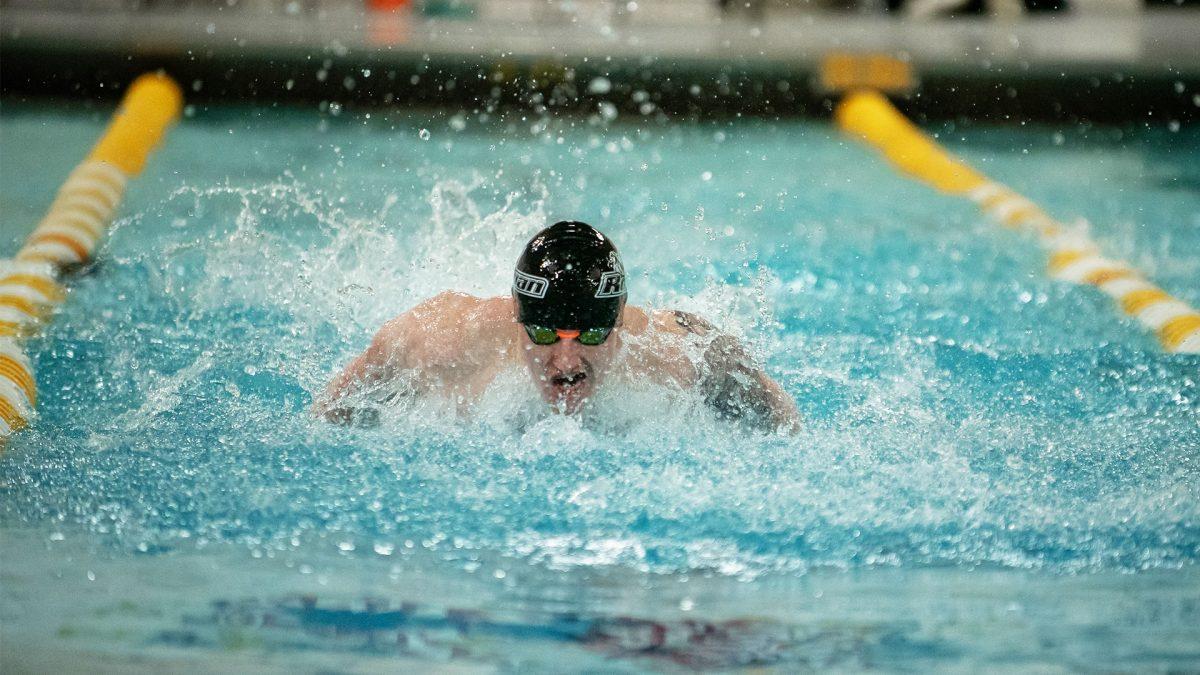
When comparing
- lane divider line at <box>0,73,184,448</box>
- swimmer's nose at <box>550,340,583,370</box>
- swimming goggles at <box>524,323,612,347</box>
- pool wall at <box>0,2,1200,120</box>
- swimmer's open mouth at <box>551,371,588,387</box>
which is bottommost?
swimmer's open mouth at <box>551,371,588,387</box>

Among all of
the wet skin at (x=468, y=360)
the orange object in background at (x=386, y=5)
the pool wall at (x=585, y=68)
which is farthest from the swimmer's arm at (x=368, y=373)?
the orange object in background at (x=386, y=5)

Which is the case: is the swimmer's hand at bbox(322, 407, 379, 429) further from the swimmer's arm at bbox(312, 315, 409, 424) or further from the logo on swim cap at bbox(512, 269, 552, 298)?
the logo on swim cap at bbox(512, 269, 552, 298)

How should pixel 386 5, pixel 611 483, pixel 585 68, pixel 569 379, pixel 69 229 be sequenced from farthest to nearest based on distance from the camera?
pixel 386 5, pixel 585 68, pixel 69 229, pixel 569 379, pixel 611 483

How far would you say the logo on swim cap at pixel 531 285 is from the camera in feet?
10.7

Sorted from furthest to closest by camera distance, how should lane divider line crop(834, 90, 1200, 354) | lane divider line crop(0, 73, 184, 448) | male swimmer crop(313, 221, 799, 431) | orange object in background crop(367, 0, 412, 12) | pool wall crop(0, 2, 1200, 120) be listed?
1. orange object in background crop(367, 0, 412, 12)
2. pool wall crop(0, 2, 1200, 120)
3. lane divider line crop(834, 90, 1200, 354)
4. lane divider line crop(0, 73, 184, 448)
5. male swimmer crop(313, 221, 799, 431)

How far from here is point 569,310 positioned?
3.24 meters

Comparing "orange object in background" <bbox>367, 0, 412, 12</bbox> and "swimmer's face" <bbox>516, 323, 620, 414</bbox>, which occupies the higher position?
"orange object in background" <bbox>367, 0, 412, 12</bbox>

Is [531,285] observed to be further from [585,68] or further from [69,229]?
[585,68]

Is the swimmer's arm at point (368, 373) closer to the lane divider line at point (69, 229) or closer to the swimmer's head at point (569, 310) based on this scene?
the swimmer's head at point (569, 310)

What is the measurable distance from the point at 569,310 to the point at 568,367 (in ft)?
0.44

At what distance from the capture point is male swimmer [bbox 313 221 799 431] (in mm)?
3359

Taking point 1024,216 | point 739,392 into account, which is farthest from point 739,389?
point 1024,216

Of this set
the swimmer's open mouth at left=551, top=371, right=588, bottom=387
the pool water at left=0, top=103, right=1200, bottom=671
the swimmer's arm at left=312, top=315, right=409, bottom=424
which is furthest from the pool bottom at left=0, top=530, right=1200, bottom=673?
the swimmer's arm at left=312, top=315, right=409, bottom=424

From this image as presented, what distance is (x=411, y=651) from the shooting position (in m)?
2.47
